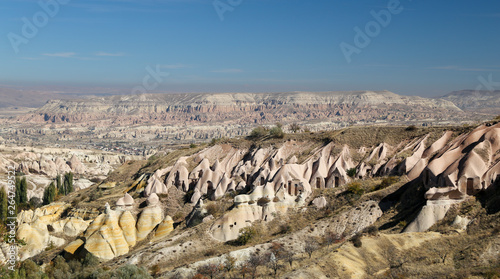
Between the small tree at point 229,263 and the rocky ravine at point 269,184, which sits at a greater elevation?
the rocky ravine at point 269,184

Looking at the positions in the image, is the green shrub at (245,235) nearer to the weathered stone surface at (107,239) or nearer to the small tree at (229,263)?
the small tree at (229,263)

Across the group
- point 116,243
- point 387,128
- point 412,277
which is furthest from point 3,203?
point 412,277

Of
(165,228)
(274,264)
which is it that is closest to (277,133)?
(165,228)

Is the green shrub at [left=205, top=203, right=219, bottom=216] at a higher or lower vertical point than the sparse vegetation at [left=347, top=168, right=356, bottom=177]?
lower

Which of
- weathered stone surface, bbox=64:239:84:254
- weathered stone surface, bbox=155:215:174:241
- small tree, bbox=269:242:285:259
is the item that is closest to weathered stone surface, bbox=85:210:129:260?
weathered stone surface, bbox=64:239:84:254

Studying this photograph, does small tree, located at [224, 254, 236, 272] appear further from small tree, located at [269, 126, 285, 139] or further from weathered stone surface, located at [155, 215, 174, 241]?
small tree, located at [269, 126, 285, 139]

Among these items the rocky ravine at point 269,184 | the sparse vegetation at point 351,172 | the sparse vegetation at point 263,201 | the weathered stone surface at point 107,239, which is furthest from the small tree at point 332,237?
the weathered stone surface at point 107,239

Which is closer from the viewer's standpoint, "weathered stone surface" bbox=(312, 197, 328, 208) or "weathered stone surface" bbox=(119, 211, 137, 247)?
"weathered stone surface" bbox=(312, 197, 328, 208)

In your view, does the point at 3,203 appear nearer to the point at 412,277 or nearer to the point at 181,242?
the point at 181,242

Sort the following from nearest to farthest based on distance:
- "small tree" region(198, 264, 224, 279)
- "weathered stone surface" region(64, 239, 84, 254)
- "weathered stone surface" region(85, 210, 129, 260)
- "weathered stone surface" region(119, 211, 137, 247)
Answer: "small tree" region(198, 264, 224, 279), "weathered stone surface" region(85, 210, 129, 260), "weathered stone surface" region(64, 239, 84, 254), "weathered stone surface" region(119, 211, 137, 247)

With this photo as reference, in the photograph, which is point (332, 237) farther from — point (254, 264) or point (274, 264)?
point (254, 264)

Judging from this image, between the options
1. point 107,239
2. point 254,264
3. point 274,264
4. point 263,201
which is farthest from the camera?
point 263,201
